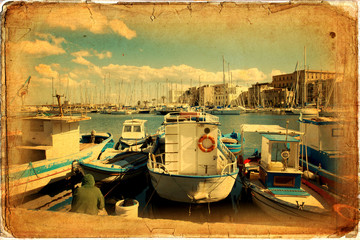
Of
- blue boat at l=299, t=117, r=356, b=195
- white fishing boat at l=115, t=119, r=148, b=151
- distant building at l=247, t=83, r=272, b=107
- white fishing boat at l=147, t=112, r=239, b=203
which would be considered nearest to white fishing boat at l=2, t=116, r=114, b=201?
white fishing boat at l=147, t=112, r=239, b=203

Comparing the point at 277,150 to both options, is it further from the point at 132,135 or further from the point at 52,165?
the point at 132,135

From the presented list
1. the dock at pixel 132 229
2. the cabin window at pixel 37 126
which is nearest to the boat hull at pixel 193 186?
the dock at pixel 132 229

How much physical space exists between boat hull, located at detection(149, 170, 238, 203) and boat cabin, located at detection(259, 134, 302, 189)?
129 cm

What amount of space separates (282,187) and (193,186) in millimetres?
3268

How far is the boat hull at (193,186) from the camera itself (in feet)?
22.5

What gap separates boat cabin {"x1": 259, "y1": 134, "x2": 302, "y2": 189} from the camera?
6.99 metres

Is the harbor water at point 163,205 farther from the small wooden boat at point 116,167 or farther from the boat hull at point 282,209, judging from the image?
the small wooden boat at point 116,167

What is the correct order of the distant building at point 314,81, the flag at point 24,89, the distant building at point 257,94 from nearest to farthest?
the flag at point 24,89, the distant building at point 314,81, the distant building at point 257,94

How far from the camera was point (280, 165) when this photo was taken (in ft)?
23.6

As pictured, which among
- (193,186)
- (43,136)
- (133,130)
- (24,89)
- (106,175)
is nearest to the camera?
(24,89)

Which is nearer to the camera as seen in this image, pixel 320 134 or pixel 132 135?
pixel 320 134

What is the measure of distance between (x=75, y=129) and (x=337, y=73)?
10.3 m

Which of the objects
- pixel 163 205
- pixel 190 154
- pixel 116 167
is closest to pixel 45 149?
pixel 116 167

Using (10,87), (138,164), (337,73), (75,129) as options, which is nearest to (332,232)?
(337,73)
